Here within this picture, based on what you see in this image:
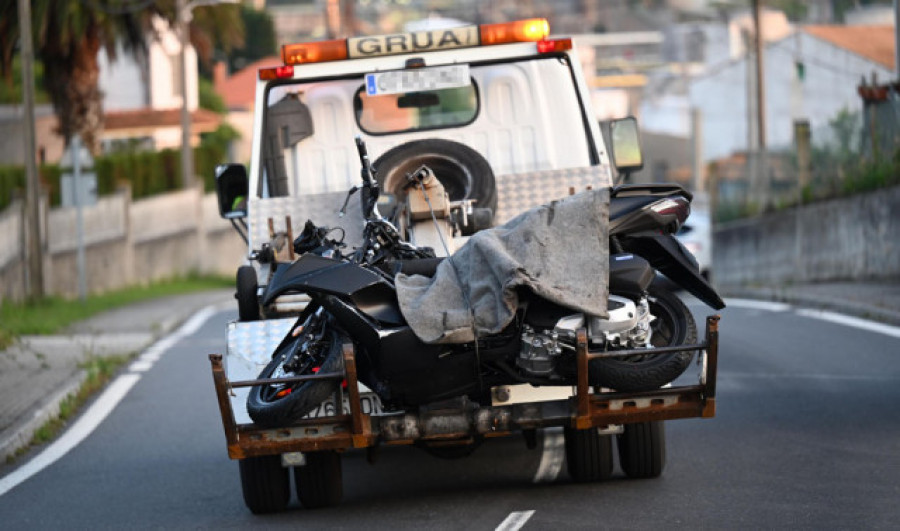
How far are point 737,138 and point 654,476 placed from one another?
70.9 metres

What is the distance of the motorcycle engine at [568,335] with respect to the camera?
7879 millimetres

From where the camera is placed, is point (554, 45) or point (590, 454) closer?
point (590, 454)

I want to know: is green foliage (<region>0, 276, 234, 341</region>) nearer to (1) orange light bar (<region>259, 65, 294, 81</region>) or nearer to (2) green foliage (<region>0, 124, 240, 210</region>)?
(2) green foliage (<region>0, 124, 240, 210</region>)

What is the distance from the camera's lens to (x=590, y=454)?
9.69 meters

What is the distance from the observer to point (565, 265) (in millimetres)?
7879

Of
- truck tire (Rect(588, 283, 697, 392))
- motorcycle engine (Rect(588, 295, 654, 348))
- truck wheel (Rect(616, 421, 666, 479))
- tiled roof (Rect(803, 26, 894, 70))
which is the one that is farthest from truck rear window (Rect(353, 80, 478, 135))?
tiled roof (Rect(803, 26, 894, 70))

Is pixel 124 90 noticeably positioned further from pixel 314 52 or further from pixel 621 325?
pixel 621 325

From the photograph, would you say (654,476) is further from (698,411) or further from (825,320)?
(825,320)

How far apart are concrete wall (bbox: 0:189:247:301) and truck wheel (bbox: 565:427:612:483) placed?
20.3m

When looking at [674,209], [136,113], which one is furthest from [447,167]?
[136,113]

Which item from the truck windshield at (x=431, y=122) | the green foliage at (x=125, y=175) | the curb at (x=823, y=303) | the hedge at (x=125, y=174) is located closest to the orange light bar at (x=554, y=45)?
the truck windshield at (x=431, y=122)

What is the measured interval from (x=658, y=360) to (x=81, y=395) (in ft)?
28.6

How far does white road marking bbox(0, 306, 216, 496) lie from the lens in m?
11.7

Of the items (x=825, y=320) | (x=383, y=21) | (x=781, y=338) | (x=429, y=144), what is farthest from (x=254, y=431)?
(x=383, y=21)
